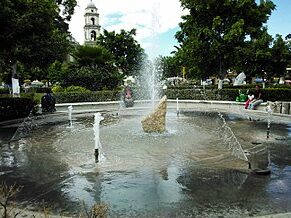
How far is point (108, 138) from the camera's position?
10.8m

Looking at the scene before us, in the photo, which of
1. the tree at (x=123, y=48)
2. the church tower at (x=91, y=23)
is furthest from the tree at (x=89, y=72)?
the church tower at (x=91, y=23)

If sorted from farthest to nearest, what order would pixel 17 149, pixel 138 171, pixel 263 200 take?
pixel 17 149 → pixel 138 171 → pixel 263 200

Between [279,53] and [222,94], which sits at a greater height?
[279,53]

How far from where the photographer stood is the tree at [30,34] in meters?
13.0

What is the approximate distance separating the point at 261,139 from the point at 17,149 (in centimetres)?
732

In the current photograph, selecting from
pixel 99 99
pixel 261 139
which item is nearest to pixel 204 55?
pixel 99 99

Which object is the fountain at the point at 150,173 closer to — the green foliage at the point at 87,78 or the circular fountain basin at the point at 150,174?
the circular fountain basin at the point at 150,174

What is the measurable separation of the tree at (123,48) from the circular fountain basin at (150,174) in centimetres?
3706

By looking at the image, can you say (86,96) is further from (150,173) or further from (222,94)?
(150,173)

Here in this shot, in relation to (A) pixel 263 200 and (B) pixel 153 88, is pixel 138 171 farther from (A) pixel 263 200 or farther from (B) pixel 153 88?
(B) pixel 153 88

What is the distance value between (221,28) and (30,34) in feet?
51.4

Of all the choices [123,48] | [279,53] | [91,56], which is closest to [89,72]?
[91,56]

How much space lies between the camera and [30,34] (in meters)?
14.8

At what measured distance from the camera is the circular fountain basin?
5148 mm
